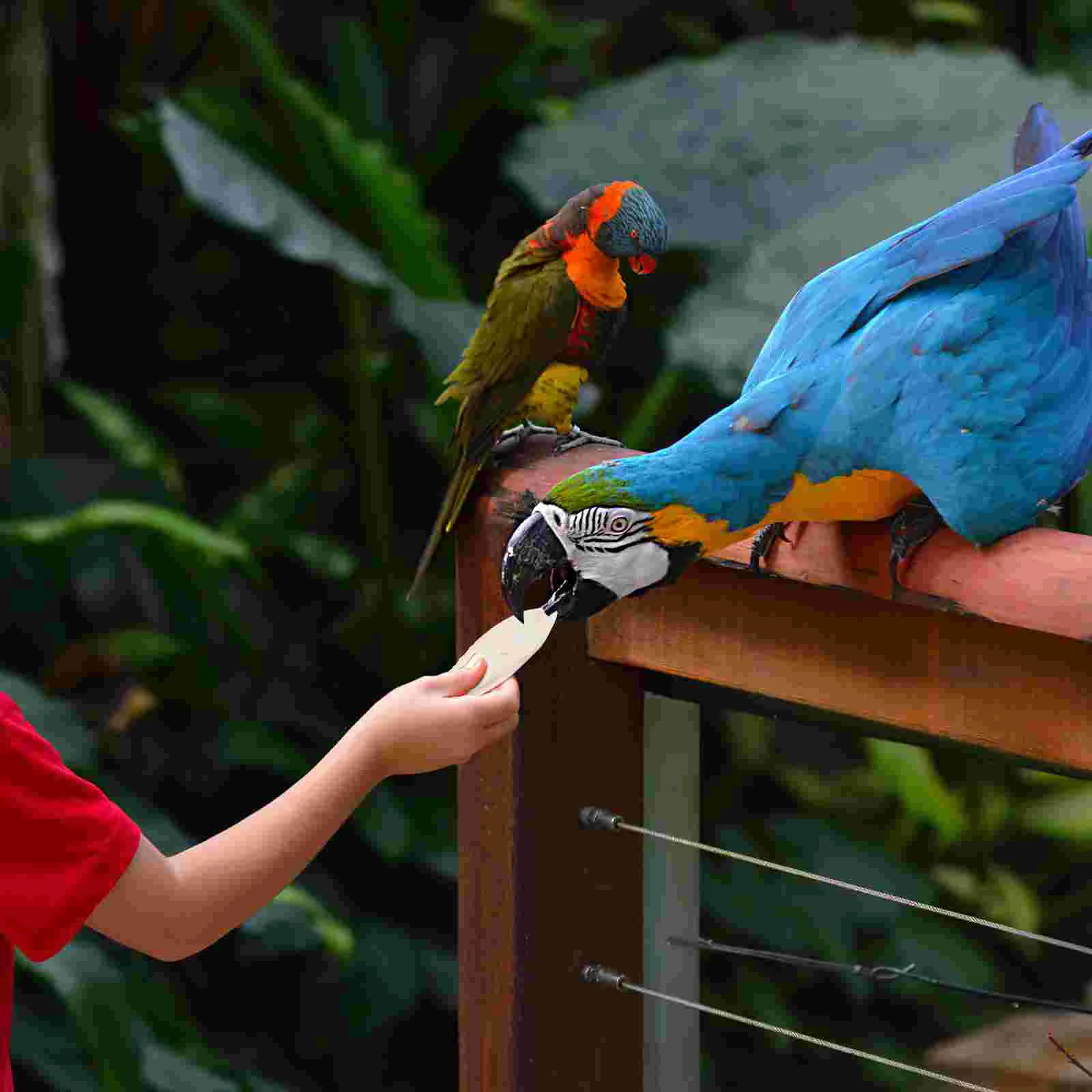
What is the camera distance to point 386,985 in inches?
98.7

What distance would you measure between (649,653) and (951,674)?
7.9 inches

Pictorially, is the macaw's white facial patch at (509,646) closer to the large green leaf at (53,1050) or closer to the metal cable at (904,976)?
the metal cable at (904,976)

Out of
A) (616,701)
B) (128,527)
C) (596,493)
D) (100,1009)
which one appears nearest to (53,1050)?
(100,1009)

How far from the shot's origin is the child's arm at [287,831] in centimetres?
79

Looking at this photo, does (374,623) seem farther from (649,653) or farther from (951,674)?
(951,674)

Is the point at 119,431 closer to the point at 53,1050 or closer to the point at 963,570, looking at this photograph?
the point at 53,1050

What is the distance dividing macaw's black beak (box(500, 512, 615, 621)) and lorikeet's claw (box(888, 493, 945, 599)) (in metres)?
0.16

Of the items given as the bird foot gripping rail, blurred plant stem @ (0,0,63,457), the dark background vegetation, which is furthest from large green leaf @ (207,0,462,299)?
the bird foot gripping rail

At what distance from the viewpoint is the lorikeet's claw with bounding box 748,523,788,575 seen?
83 cm

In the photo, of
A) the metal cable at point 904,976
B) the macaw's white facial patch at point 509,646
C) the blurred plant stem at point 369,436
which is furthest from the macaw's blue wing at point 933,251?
the blurred plant stem at point 369,436

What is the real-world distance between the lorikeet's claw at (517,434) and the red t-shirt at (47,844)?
0.52m

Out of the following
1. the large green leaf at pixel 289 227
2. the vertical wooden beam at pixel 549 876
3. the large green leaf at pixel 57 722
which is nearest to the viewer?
the vertical wooden beam at pixel 549 876

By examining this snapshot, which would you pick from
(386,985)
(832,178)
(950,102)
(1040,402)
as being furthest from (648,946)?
(950,102)

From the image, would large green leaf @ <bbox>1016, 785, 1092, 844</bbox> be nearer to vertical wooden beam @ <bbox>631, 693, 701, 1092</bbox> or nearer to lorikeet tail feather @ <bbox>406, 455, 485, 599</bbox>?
lorikeet tail feather @ <bbox>406, 455, 485, 599</bbox>
